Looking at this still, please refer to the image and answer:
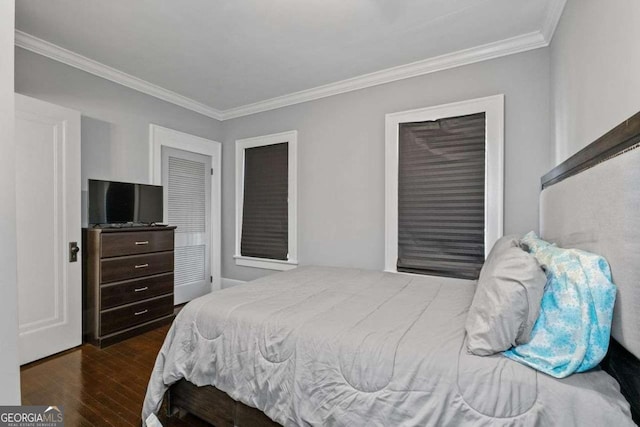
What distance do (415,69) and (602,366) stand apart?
284cm

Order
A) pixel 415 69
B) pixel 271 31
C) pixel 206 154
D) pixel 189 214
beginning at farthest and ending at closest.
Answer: pixel 206 154 → pixel 189 214 → pixel 415 69 → pixel 271 31

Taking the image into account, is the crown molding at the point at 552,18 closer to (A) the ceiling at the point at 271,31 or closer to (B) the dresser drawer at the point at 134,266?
(A) the ceiling at the point at 271,31

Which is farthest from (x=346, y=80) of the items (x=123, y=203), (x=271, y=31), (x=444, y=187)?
(x=123, y=203)

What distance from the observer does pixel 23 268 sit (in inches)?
95.2

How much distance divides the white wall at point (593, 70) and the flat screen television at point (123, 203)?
12.4 ft

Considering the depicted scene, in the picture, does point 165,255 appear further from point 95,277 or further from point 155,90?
point 155,90

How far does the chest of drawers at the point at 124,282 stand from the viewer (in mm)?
2777

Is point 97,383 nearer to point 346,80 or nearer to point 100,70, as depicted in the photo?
point 100,70

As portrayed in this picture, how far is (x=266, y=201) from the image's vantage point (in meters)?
4.14

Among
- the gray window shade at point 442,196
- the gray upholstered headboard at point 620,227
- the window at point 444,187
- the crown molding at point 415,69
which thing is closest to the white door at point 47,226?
the crown molding at point 415,69

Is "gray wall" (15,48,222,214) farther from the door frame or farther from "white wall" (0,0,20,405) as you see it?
"white wall" (0,0,20,405)

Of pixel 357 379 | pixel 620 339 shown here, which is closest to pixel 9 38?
pixel 357 379

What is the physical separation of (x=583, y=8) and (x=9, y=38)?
2.62 meters

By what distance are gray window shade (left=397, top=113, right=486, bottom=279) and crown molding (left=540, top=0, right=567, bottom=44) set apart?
0.74 metres
